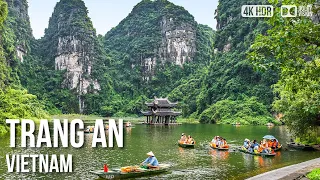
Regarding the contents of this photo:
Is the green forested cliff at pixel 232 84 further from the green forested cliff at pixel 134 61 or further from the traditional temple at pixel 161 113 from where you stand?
the traditional temple at pixel 161 113

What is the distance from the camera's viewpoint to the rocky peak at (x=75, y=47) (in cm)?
12975

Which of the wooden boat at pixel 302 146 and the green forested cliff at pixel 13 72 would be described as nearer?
the wooden boat at pixel 302 146

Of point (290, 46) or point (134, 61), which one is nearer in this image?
point (290, 46)

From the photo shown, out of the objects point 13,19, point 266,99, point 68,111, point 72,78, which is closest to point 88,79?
point 72,78

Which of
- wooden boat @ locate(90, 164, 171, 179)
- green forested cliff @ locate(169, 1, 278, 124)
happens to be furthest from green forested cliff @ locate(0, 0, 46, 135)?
green forested cliff @ locate(169, 1, 278, 124)

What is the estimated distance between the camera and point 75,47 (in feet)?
429

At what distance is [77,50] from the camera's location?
429 feet

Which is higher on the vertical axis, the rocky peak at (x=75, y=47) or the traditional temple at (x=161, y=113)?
the rocky peak at (x=75, y=47)

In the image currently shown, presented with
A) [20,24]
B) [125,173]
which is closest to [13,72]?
[20,24]

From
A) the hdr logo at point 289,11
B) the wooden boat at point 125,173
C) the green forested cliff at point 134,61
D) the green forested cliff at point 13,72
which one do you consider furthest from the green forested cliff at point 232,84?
the hdr logo at point 289,11

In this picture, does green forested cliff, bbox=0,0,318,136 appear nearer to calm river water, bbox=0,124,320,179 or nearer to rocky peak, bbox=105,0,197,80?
rocky peak, bbox=105,0,197,80

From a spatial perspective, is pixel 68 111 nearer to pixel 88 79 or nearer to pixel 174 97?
pixel 88 79

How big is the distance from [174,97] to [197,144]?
82.4 meters

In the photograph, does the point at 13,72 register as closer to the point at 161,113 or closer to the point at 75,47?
the point at 75,47
